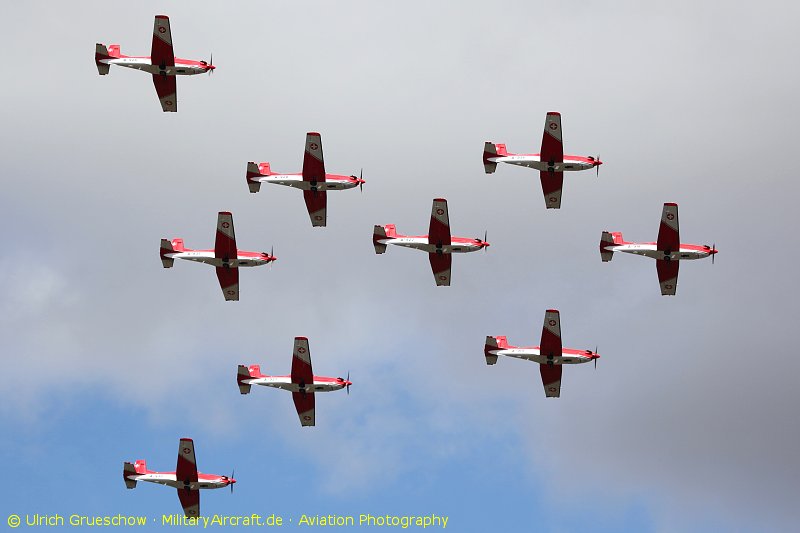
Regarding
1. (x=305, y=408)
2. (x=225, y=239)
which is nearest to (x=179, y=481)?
(x=305, y=408)

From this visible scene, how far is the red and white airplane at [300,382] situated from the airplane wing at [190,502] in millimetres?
8870

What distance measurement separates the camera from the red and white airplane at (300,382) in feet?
529

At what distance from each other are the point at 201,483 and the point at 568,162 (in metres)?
37.7

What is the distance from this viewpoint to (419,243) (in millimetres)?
161750

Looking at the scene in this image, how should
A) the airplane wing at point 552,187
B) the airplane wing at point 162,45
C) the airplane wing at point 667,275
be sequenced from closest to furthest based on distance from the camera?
the airplane wing at point 162,45, the airplane wing at point 667,275, the airplane wing at point 552,187

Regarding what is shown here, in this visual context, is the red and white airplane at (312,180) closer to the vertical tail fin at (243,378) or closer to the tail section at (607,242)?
the vertical tail fin at (243,378)

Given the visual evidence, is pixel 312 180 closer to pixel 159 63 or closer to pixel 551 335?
pixel 159 63

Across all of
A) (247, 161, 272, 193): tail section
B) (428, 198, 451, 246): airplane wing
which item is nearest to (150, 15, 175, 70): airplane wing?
(247, 161, 272, 193): tail section

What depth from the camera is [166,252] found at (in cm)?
16188

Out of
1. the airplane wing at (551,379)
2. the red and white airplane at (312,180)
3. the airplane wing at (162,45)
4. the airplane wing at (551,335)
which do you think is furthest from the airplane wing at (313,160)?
the airplane wing at (551,379)

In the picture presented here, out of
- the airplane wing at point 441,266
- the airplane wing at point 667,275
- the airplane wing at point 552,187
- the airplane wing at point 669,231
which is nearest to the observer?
the airplane wing at point 669,231

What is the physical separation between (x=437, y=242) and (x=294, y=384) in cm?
1559

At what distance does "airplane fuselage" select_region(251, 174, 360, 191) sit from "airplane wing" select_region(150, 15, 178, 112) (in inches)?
351

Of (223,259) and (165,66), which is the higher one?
(165,66)
